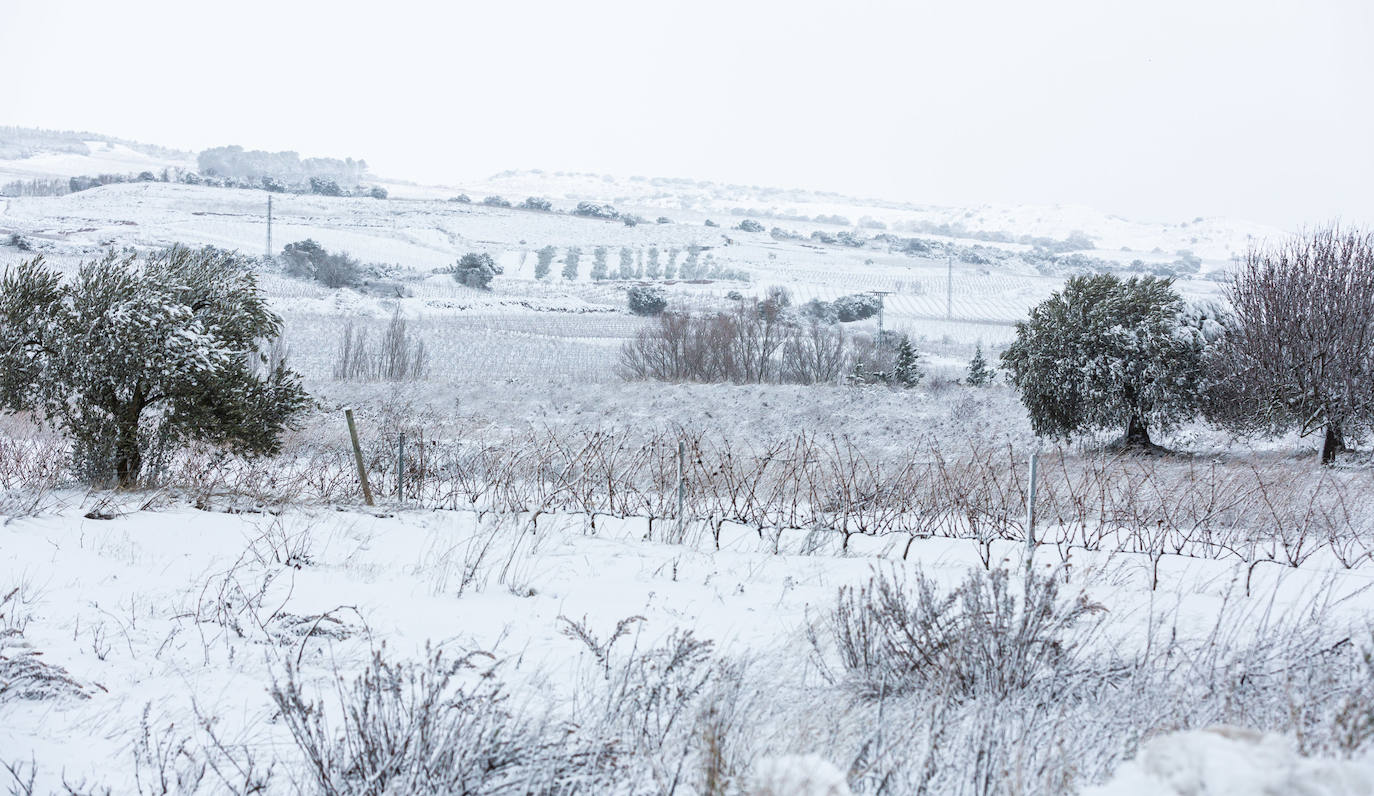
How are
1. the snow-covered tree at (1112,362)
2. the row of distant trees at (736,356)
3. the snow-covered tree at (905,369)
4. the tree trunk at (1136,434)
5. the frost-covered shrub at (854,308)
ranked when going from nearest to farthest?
the snow-covered tree at (1112,362) < the tree trunk at (1136,434) < the snow-covered tree at (905,369) < the row of distant trees at (736,356) < the frost-covered shrub at (854,308)

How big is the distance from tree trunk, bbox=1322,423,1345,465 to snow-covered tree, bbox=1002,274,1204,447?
236cm

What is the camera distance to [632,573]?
6488 millimetres

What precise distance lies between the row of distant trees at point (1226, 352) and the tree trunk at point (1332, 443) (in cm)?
2

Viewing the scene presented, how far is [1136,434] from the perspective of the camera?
1980 cm

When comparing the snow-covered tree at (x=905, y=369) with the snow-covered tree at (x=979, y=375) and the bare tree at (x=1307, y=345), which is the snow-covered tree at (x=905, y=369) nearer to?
the snow-covered tree at (x=979, y=375)

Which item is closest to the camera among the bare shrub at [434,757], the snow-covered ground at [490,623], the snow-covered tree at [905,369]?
the bare shrub at [434,757]

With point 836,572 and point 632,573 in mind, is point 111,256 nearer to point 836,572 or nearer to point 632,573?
point 632,573

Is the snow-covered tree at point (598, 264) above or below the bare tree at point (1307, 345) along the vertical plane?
above

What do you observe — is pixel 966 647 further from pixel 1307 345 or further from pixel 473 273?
pixel 473 273

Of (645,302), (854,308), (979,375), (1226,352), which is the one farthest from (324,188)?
(1226,352)

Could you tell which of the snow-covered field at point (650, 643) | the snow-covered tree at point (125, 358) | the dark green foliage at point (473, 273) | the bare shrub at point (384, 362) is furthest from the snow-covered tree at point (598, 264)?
the snow-covered field at point (650, 643)

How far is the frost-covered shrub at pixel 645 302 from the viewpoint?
54497 millimetres

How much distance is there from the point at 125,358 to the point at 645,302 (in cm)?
4578

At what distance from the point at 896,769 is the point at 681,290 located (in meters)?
61.6
